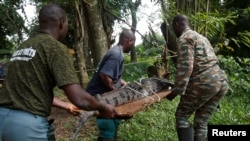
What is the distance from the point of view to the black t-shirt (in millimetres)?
2449

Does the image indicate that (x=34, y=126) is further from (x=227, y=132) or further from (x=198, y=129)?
(x=227, y=132)

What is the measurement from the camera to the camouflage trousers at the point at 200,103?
4.31m

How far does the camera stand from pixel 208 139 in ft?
16.1

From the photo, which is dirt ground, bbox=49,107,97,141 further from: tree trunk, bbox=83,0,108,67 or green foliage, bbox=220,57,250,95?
green foliage, bbox=220,57,250,95

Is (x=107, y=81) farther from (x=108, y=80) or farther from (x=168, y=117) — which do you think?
(x=168, y=117)

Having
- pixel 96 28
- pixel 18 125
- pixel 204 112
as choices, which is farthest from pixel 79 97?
pixel 96 28

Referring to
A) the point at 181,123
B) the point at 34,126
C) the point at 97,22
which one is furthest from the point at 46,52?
the point at 97,22

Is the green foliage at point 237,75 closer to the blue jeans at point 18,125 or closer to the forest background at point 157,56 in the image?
the forest background at point 157,56

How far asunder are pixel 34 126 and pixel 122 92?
1577mm

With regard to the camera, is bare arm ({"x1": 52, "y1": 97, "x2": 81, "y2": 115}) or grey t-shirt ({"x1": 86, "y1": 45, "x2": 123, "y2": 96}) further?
grey t-shirt ({"x1": 86, "y1": 45, "x2": 123, "y2": 96})

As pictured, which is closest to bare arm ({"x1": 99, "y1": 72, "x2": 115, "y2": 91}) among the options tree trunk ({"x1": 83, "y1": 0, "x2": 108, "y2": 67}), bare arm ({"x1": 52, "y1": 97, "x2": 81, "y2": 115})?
bare arm ({"x1": 52, "y1": 97, "x2": 81, "y2": 115})

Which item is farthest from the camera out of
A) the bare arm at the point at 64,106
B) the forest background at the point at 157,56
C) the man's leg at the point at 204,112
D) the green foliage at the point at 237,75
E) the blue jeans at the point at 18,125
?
the green foliage at the point at 237,75

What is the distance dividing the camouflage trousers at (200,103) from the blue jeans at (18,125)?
229 cm

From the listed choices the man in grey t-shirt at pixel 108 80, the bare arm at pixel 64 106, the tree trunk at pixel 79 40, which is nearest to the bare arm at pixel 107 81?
the man in grey t-shirt at pixel 108 80
